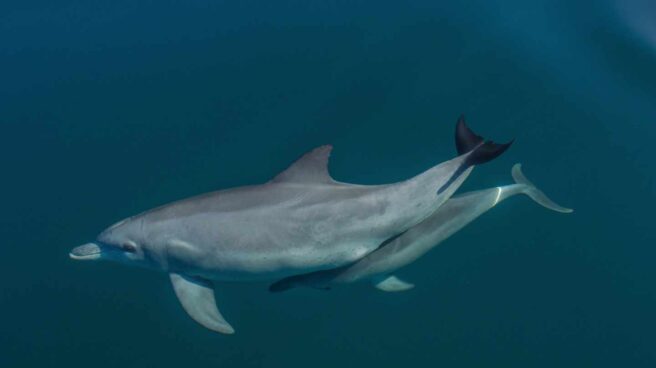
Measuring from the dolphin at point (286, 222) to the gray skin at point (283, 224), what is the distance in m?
0.01

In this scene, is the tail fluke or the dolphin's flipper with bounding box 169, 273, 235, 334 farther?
the tail fluke

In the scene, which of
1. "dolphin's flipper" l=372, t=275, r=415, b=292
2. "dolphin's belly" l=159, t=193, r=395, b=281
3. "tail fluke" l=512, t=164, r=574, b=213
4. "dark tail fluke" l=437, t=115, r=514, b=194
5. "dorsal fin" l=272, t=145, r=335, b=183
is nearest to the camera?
"dolphin's belly" l=159, t=193, r=395, b=281

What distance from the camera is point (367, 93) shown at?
9.98 metres

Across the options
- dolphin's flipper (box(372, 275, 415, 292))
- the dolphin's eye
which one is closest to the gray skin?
the dolphin's eye

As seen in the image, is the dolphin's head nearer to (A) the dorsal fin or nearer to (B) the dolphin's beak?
(B) the dolphin's beak

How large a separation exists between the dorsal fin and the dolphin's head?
Result: 69.6 inches

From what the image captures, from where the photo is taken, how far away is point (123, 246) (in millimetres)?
7527

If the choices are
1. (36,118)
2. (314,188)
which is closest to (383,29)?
(314,188)

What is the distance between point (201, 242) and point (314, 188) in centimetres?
141

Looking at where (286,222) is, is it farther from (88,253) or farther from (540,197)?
(540,197)

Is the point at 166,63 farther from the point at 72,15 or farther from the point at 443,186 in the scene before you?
the point at 443,186

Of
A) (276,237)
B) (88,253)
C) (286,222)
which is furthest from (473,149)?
(88,253)

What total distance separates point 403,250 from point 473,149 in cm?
149

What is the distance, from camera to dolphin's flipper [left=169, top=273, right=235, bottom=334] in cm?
745
